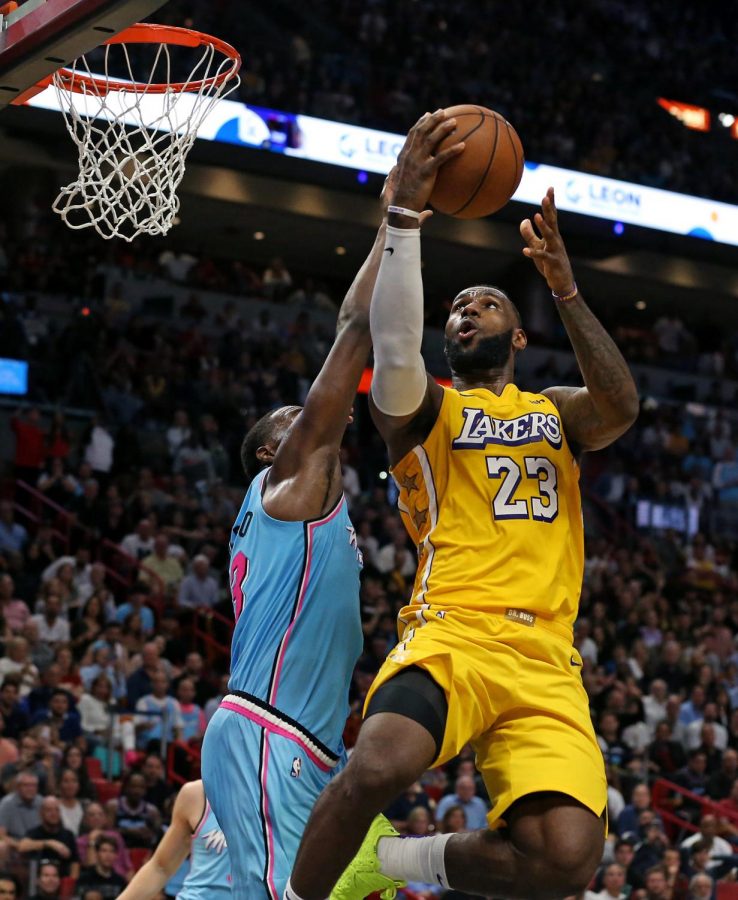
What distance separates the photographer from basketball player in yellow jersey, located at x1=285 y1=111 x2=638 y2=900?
4195mm

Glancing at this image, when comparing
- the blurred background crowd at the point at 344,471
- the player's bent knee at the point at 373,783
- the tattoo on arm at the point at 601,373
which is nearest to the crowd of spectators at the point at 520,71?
the blurred background crowd at the point at 344,471

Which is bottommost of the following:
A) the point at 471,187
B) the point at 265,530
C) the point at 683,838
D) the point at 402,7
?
the point at 683,838

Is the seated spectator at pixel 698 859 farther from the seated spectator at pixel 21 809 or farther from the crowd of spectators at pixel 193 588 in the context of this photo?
the seated spectator at pixel 21 809

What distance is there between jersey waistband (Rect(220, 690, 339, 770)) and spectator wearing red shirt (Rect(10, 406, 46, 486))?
37.5 ft

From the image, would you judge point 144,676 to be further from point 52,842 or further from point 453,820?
point 453,820

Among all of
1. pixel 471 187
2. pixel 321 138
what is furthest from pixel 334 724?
pixel 321 138

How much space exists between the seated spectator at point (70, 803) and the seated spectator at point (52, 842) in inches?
5.9

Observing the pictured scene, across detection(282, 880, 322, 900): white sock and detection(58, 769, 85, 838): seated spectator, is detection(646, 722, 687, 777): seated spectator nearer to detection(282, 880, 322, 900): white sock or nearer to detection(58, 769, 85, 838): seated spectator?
detection(58, 769, 85, 838): seated spectator

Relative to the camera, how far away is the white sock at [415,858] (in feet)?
14.5

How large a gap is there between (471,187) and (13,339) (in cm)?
1249

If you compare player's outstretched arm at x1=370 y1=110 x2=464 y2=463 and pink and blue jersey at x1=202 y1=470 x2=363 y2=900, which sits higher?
player's outstretched arm at x1=370 y1=110 x2=464 y2=463

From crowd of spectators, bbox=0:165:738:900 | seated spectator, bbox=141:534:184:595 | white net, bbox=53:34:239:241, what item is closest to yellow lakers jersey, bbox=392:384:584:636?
white net, bbox=53:34:239:241

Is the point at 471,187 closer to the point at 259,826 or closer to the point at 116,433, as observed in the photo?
the point at 259,826

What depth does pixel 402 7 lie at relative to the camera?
23.3 m
